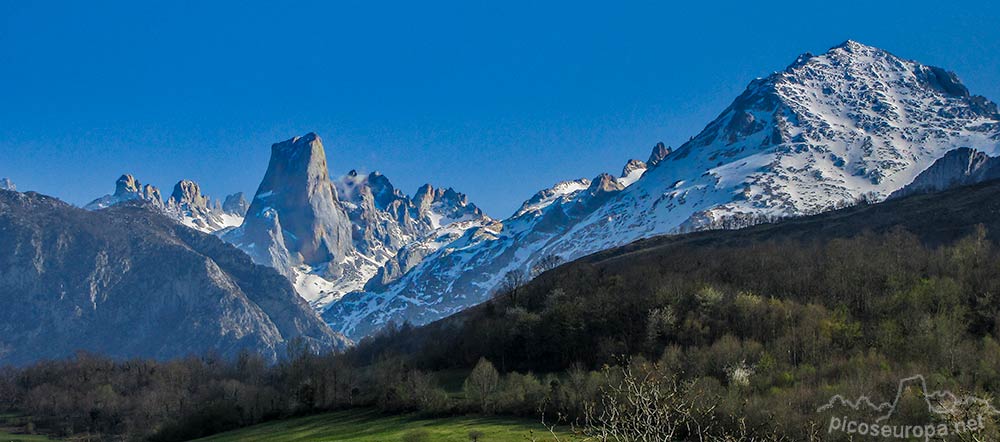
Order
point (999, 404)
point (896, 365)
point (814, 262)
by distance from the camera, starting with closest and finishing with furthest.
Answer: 1. point (999, 404)
2. point (896, 365)
3. point (814, 262)

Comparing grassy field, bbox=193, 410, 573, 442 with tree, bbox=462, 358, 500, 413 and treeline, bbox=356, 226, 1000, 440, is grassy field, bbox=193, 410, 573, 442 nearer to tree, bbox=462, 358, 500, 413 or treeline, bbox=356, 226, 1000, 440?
tree, bbox=462, 358, 500, 413

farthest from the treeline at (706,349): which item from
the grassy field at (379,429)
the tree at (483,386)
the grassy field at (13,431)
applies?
the grassy field at (13,431)

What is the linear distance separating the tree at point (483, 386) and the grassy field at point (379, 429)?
10.3ft

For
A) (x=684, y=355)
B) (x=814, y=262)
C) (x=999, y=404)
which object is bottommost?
(x=999, y=404)

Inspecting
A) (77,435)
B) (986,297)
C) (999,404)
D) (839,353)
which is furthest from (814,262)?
(77,435)

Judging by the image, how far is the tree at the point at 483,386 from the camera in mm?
88188

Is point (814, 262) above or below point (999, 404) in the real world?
above

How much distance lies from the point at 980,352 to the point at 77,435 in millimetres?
146024

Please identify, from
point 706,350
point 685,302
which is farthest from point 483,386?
point 685,302

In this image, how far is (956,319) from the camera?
9706 cm

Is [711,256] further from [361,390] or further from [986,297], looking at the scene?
[361,390]

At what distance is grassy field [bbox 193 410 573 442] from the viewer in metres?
74.7

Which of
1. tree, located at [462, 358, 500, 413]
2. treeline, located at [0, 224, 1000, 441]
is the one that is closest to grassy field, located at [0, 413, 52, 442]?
treeline, located at [0, 224, 1000, 441]

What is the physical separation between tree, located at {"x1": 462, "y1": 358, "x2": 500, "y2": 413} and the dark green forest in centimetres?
19
